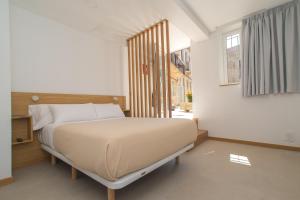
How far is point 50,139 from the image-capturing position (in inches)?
74.3

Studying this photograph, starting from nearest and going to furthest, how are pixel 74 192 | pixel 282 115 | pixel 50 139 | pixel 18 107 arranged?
pixel 74 192
pixel 50 139
pixel 18 107
pixel 282 115

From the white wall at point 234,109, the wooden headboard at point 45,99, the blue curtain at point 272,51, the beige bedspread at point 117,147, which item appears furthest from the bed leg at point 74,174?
the blue curtain at point 272,51

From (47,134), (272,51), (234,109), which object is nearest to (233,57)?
(272,51)

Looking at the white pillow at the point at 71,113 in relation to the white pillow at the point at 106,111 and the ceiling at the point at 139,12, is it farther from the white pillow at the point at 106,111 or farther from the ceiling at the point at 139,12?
the ceiling at the point at 139,12

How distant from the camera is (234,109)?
10.1 feet

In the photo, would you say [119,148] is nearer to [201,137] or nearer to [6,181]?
[6,181]

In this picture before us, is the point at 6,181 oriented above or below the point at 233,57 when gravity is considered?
below

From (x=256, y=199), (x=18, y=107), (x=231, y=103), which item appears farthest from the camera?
(x=231, y=103)

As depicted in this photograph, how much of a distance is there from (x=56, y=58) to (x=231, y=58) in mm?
3528

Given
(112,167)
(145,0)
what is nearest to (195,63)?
(145,0)

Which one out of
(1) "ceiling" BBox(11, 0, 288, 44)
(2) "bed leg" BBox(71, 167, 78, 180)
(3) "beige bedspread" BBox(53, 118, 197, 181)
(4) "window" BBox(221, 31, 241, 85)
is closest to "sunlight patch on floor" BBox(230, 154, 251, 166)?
(3) "beige bedspread" BBox(53, 118, 197, 181)

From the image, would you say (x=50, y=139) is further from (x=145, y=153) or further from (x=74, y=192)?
(x=145, y=153)

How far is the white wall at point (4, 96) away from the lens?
1632 millimetres

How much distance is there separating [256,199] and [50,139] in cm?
229
